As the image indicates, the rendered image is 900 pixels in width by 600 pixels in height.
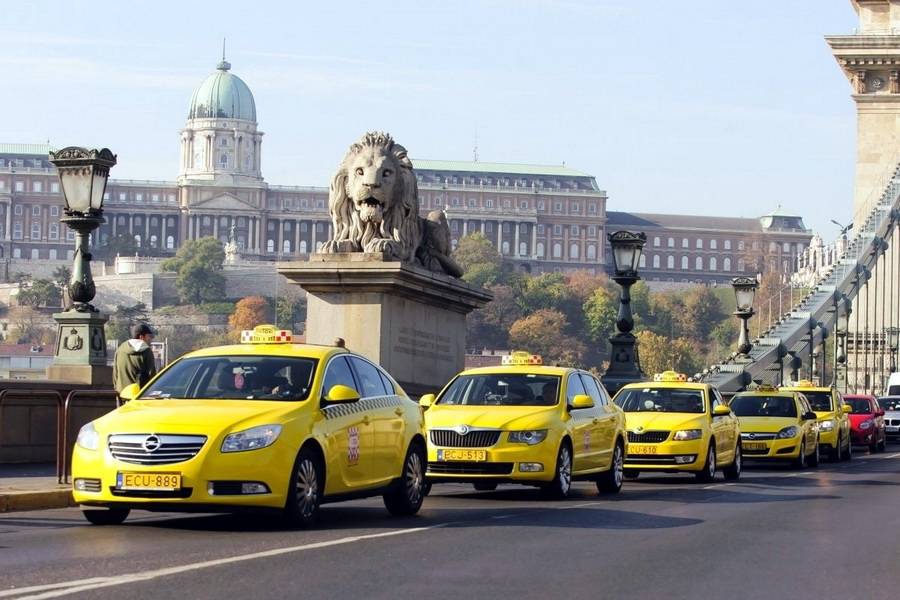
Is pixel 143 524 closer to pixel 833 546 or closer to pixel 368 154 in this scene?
pixel 833 546

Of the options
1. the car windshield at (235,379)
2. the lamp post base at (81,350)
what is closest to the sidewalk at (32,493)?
the car windshield at (235,379)

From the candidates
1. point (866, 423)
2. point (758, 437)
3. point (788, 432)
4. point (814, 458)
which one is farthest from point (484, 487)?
point (866, 423)

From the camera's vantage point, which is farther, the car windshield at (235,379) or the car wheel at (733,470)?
the car wheel at (733,470)

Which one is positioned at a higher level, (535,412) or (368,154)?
(368,154)

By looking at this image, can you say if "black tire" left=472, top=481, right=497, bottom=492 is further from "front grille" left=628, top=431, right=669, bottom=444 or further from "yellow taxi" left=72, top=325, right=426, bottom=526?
"front grille" left=628, top=431, right=669, bottom=444

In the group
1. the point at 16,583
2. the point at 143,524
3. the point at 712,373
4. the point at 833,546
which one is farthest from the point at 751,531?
the point at 712,373

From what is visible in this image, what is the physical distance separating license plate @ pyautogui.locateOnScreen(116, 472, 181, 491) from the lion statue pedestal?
10642mm

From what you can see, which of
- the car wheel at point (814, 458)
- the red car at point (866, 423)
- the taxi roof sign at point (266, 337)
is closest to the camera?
the taxi roof sign at point (266, 337)

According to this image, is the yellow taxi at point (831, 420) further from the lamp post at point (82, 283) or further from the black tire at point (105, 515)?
the black tire at point (105, 515)

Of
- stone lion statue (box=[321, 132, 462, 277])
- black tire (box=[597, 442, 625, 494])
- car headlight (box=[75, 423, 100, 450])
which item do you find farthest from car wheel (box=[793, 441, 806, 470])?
car headlight (box=[75, 423, 100, 450])

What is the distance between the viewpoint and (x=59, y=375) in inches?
931

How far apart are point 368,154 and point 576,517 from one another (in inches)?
403

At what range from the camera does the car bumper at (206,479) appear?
14398mm

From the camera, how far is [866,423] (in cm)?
4450
